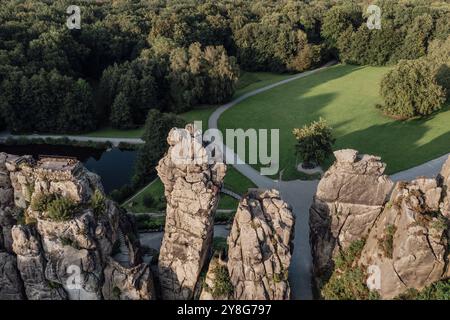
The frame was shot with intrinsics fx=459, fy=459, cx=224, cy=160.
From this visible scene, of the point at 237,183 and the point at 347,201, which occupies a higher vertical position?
the point at 347,201

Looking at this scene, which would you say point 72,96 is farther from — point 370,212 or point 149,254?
point 370,212

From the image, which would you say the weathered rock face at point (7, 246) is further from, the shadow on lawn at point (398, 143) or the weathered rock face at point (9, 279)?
the shadow on lawn at point (398, 143)

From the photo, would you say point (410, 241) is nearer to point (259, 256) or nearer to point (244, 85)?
point (259, 256)

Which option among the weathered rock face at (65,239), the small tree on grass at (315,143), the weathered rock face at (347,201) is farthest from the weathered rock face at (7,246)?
the small tree on grass at (315,143)

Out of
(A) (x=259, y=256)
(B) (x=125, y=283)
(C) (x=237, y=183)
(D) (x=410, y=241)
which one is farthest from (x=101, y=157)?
(D) (x=410, y=241)

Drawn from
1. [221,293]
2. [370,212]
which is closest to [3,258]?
[221,293]

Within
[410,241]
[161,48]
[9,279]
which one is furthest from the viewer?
[161,48]

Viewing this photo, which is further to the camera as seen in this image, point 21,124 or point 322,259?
point 21,124
